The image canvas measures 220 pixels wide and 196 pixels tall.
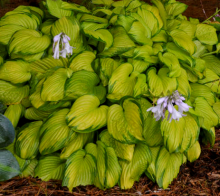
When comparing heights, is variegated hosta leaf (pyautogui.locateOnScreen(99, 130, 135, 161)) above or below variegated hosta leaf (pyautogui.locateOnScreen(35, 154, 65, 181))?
above

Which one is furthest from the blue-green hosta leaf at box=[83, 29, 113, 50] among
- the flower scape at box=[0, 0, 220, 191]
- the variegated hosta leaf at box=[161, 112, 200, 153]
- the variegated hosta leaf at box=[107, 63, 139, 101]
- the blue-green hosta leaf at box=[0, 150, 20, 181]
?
the blue-green hosta leaf at box=[0, 150, 20, 181]

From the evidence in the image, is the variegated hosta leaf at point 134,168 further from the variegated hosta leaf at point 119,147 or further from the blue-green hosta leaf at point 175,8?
the blue-green hosta leaf at point 175,8

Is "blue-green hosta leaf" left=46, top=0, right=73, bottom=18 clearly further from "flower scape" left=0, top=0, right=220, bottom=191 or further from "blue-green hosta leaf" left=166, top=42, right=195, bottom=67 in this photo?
"blue-green hosta leaf" left=166, top=42, right=195, bottom=67

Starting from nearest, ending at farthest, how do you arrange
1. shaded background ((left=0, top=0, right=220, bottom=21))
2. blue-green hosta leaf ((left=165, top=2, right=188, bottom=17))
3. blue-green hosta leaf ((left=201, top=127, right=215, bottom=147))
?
blue-green hosta leaf ((left=201, top=127, right=215, bottom=147)) → blue-green hosta leaf ((left=165, top=2, right=188, bottom=17)) → shaded background ((left=0, top=0, right=220, bottom=21))

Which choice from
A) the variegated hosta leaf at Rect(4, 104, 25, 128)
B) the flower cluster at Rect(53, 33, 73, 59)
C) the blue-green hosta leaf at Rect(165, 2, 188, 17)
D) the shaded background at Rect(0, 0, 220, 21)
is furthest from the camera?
the shaded background at Rect(0, 0, 220, 21)

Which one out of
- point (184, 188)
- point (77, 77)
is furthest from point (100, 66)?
point (184, 188)

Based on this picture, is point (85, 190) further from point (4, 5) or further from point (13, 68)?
point (4, 5)

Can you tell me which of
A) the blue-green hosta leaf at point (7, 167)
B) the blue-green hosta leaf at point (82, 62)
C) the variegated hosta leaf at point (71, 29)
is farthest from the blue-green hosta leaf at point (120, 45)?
the blue-green hosta leaf at point (7, 167)
